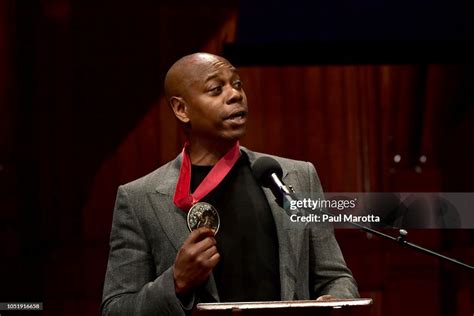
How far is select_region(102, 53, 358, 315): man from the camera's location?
1.96 m

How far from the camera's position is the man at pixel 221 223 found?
6.44 ft

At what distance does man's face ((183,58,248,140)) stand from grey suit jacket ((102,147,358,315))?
16 cm

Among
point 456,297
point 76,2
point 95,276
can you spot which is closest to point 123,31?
point 76,2

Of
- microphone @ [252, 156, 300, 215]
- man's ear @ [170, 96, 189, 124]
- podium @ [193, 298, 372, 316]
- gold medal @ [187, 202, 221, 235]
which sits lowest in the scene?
podium @ [193, 298, 372, 316]

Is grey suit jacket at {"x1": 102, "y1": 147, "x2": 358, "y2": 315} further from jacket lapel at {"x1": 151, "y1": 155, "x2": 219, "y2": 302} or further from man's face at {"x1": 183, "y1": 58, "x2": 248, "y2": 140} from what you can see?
man's face at {"x1": 183, "y1": 58, "x2": 248, "y2": 140}

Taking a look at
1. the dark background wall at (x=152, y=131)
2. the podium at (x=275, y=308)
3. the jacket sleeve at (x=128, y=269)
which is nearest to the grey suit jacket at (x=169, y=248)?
the jacket sleeve at (x=128, y=269)

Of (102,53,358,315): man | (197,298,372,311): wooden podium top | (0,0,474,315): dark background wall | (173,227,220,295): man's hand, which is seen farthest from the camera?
(0,0,474,315): dark background wall

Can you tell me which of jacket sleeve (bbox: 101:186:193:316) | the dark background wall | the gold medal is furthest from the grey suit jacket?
the dark background wall

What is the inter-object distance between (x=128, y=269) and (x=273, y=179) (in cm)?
47

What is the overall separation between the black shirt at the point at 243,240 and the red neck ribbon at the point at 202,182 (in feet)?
0.11

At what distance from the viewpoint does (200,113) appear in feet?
6.77

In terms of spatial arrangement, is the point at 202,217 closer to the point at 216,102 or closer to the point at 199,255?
the point at 199,255

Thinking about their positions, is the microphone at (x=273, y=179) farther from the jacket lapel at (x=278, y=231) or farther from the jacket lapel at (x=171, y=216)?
the jacket lapel at (x=171, y=216)

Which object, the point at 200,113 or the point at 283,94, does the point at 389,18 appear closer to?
the point at 283,94
